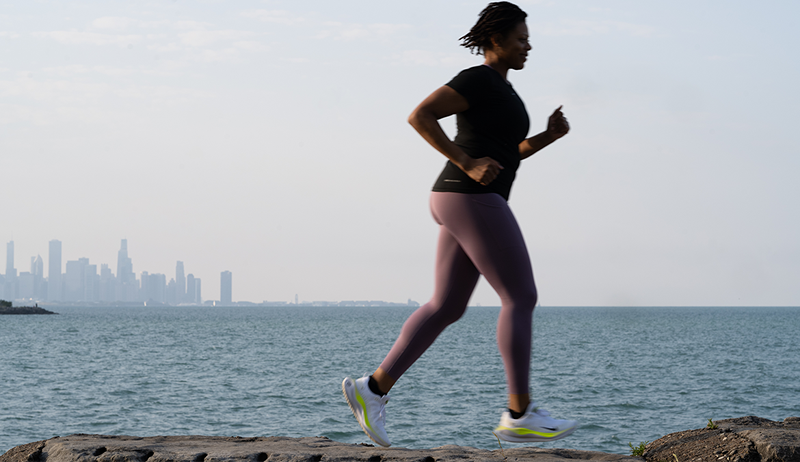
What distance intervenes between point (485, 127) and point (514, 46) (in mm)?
414

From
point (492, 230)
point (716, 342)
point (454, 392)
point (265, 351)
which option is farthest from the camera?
point (716, 342)

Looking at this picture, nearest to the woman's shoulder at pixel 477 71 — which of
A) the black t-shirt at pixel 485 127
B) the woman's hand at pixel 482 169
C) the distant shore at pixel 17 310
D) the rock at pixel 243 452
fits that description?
the black t-shirt at pixel 485 127

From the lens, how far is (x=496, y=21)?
2969 mm

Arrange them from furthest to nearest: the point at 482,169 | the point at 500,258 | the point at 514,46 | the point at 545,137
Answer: the point at 545,137
the point at 514,46
the point at 500,258
the point at 482,169

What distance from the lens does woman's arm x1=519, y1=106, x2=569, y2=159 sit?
3.29 metres

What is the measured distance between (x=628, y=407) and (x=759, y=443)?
830 inches

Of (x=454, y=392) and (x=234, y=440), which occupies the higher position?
(x=234, y=440)

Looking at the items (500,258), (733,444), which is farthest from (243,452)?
(733,444)

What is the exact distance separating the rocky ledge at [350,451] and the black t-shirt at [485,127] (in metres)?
1.19

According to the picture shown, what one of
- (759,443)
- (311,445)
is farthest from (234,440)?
(759,443)

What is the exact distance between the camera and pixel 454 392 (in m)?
26.1

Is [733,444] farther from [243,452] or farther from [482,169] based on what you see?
[243,452]

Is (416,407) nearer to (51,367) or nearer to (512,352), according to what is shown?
(512,352)

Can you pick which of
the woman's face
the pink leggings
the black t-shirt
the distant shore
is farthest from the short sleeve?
the distant shore
